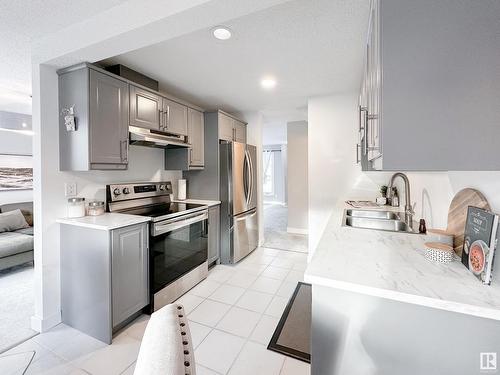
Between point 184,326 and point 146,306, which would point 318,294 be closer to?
point 184,326

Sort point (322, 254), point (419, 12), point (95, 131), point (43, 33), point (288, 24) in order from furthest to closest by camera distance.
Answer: point (95, 131)
point (43, 33)
point (288, 24)
point (322, 254)
point (419, 12)

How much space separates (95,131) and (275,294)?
7.63 feet

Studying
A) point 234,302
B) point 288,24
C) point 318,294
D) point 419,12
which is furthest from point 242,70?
point 234,302

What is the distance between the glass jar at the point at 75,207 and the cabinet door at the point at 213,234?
1.40 metres

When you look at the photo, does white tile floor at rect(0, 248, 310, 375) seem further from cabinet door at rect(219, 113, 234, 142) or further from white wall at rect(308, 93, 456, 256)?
cabinet door at rect(219, 113, 234, 142)

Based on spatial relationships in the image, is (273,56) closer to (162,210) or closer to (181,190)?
(162,210)

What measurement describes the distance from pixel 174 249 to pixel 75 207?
3.08ft

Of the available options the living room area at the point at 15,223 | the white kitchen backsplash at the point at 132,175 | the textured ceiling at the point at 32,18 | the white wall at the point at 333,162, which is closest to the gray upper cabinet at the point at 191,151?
the white kitchen backsplash at the point at 132,175

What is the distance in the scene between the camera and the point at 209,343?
1780mm

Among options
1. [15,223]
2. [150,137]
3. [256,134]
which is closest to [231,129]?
[256,134]

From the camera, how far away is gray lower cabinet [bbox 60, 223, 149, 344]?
1754mm

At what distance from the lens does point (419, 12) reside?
803 mm

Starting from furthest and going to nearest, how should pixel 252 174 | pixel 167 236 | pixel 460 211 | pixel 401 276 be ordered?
pixel 252 174 → pixel 167 236 → pixel 460 211 → pixel 401 276

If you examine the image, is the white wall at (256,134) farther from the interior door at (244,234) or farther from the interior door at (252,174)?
the interior door at (244,234)
